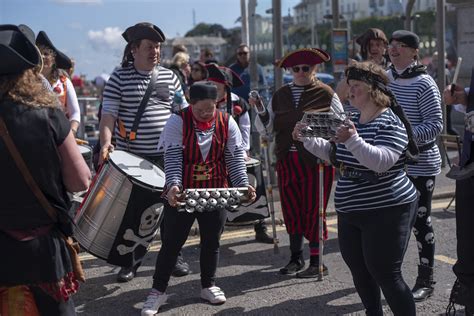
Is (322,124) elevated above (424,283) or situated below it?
above

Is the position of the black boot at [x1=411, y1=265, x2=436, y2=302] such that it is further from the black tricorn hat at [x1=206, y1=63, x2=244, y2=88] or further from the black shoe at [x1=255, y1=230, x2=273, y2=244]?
the black tricorn hat at [x1=206, y1=63, x2=244, y2=88]

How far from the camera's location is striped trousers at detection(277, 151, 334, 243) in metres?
5.44

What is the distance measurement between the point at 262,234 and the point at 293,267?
1.13 m

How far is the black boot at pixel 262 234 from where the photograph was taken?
665 cm

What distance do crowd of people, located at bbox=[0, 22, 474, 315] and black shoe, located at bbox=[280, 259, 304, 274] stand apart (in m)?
0.01

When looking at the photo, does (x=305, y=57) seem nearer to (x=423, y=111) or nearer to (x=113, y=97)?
(x=423, y=111)

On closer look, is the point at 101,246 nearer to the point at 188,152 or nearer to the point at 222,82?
the point at 188,152

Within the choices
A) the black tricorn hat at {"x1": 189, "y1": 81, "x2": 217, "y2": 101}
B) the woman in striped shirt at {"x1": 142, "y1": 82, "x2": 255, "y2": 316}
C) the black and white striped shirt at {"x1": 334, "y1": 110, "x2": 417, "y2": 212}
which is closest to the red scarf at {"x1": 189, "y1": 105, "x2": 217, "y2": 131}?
the woman in striped shirt at {"x1": 142, "y1": 82, "x2": 255, "y2": 316}

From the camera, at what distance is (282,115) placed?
5.45 m

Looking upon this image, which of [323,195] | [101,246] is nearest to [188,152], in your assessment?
[101,246]

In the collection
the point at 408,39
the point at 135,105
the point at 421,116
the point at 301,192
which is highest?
the point at 408,39

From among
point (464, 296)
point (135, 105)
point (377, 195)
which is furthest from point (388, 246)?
point (135, 105)

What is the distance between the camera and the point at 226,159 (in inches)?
186

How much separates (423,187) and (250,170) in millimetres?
1729
